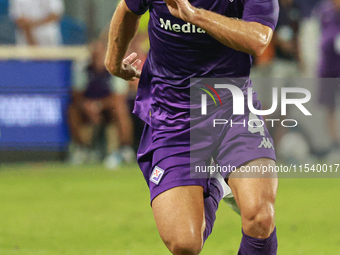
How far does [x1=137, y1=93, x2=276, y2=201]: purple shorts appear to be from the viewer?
3.63m

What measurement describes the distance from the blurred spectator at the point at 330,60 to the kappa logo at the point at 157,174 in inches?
247

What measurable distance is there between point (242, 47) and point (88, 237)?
262cm

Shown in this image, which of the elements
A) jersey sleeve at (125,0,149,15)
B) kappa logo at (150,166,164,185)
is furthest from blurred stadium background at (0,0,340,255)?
jersey sleeve at (125,0,149,15)

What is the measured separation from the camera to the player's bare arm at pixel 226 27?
10.8 ft

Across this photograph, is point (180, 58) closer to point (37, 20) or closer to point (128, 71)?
point (128, 71)

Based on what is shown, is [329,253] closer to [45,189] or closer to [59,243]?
[59,243]

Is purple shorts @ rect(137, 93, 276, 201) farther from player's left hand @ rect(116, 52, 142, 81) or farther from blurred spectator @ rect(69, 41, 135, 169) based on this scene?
blurred spectator @ rect(69, 41, 135, 169)

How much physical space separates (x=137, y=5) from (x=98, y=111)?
6316mm

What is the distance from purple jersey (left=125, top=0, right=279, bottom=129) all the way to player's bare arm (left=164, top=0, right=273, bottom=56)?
23cm

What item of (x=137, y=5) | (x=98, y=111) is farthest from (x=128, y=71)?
(x=98, y=111)

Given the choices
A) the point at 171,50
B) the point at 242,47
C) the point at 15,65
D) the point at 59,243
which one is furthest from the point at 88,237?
the point at 15,65

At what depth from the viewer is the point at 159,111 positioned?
3992 millimetres

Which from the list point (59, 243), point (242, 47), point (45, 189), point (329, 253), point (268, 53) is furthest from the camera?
point (268, 53)

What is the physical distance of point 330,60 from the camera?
31.7 feet
